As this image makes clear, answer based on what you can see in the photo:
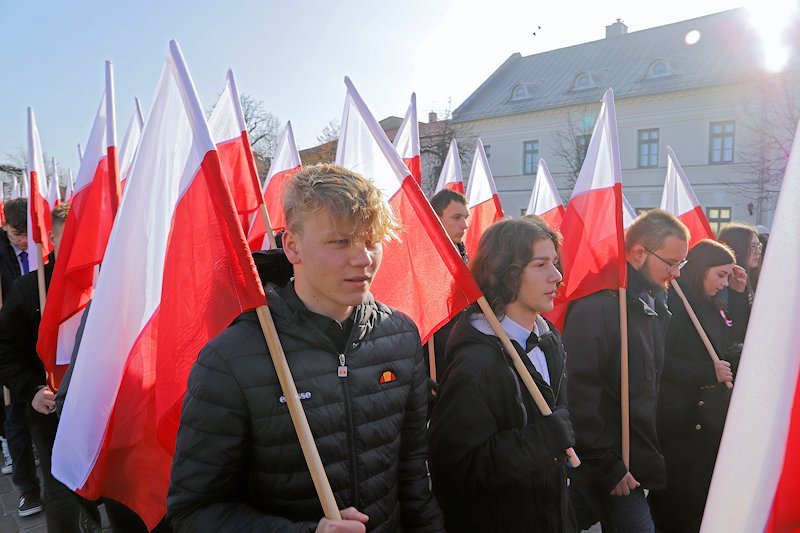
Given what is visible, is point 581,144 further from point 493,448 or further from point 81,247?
point 493,448

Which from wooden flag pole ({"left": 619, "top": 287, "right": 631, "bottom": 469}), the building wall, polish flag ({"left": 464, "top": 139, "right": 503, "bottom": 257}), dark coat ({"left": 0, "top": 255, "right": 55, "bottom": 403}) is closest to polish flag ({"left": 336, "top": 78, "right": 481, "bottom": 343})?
wooden flag pole ({"left": 619, "top": 287, "right": 631, "bottom": 469})

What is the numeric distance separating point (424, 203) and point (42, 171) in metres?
3.43

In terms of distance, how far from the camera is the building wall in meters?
26.9

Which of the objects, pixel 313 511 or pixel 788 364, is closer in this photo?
pixel 788 364

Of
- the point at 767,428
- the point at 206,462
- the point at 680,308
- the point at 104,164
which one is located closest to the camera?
the point at 767,428

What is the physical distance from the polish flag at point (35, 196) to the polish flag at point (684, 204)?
17.3 feet

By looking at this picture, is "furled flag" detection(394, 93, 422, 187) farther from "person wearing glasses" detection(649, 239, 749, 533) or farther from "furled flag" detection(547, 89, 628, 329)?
"person wearing glasses" detection(649, 239, 749, 533)

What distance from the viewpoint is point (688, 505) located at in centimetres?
338

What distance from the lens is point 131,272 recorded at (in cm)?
212

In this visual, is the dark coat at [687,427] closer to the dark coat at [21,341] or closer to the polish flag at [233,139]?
the polish flag at [233,139]

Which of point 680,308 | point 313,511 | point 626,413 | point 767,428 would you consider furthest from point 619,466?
point 767,428

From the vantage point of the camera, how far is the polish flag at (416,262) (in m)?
2.41

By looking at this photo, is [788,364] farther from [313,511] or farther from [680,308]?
[680,308]

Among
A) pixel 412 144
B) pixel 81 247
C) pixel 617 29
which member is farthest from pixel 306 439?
pixel 617 29
